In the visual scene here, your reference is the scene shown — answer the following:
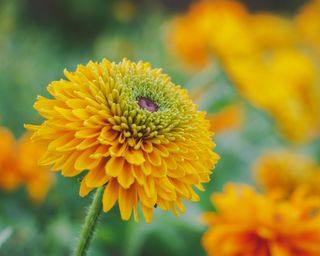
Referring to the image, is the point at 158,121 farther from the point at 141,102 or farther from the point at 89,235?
the point at 89,235

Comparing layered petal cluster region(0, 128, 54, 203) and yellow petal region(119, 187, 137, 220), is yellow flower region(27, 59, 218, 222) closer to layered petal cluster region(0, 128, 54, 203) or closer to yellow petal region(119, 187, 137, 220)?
yellow petal region(119, 187, 137, 220)

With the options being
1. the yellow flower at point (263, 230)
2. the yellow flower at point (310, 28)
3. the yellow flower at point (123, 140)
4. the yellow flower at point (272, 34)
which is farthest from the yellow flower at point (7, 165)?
the yellow flower at point (310, 28)

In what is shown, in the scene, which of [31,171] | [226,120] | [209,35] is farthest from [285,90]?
[31,171]

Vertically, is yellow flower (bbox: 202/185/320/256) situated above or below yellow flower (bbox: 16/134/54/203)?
below

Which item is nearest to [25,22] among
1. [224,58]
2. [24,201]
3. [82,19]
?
[82,19]

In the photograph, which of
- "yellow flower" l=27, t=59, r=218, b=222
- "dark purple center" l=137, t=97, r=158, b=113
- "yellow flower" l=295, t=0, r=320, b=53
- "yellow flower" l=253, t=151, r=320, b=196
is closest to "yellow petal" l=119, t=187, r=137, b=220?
"yellow flower" l=27, t=59, r=218, b=222

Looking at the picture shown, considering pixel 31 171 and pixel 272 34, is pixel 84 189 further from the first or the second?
pixel 272 34

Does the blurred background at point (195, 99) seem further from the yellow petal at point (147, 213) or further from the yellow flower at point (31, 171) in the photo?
the yellow petal at point (147, 213)
